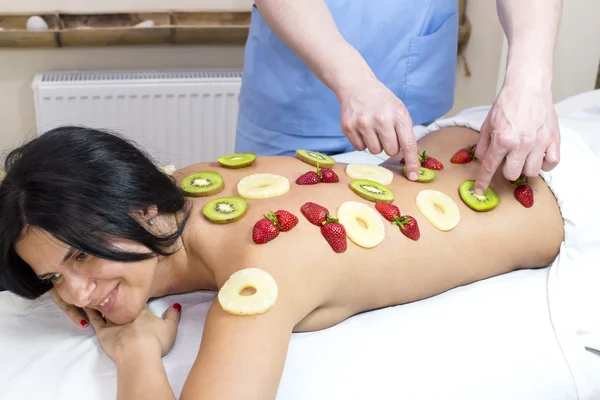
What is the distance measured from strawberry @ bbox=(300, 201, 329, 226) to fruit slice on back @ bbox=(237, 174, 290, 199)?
87 mm

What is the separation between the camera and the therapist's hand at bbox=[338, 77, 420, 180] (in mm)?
1395

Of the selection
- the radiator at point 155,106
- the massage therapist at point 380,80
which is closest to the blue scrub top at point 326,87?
the massage therapist at point 380,80

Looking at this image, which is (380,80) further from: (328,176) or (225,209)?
(225,209)

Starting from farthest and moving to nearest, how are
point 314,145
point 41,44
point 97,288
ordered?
point 41,44 < point 314,145 < point 97,288

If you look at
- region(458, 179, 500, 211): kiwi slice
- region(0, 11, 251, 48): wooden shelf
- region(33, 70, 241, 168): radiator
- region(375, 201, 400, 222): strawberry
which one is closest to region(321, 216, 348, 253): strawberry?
region(375, 201, 400, 222): strawberry

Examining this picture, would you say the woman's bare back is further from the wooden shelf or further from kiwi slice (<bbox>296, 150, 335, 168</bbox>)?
the wooden shelf

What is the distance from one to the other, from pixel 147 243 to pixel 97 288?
0.12m

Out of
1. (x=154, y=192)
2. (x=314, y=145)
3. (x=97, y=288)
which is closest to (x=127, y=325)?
(x=97, y=288)

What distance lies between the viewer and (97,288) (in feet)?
4.07

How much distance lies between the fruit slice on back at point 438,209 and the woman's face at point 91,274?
0.54m

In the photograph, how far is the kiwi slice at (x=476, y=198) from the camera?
1454mm

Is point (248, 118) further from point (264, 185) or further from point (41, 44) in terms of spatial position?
point (41, 44)

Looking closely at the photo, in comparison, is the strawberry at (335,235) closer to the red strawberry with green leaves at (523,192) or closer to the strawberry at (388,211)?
the strawberry at (388,211)

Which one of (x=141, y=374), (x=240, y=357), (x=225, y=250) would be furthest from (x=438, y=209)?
(x=141, y=374)
